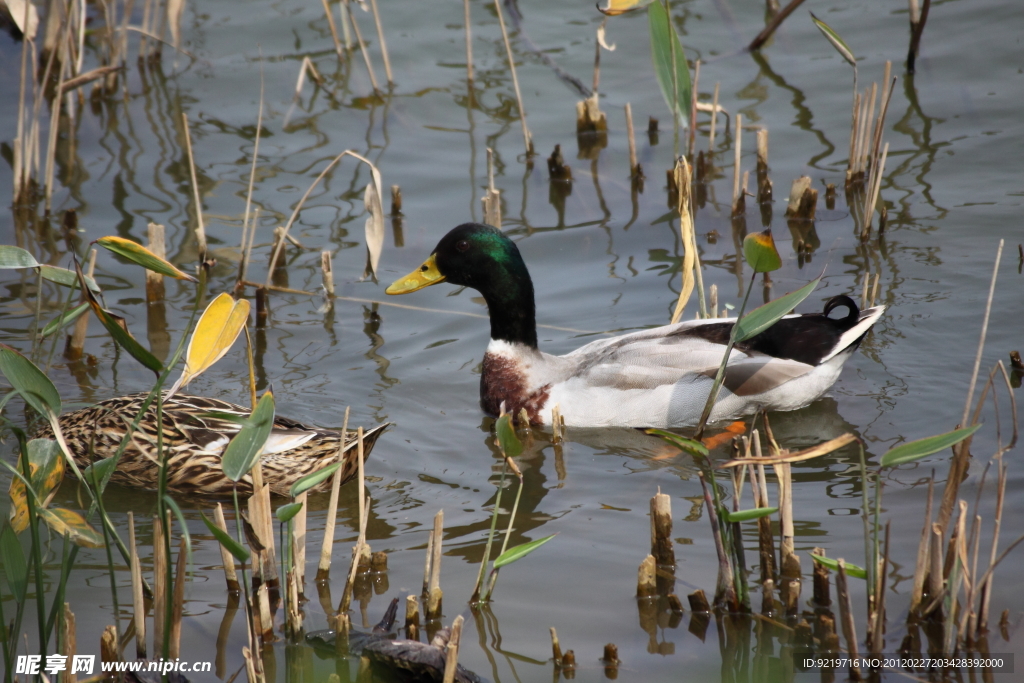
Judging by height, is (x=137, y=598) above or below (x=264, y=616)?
above

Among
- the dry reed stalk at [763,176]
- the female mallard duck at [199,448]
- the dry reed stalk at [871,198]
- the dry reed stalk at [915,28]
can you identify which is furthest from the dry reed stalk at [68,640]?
the dry reed stalk at [915,28]

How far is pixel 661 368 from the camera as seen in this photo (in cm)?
552

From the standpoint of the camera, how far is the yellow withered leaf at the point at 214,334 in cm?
259

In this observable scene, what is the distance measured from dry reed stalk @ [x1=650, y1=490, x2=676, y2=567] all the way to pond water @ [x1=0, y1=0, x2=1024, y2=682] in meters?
0.07

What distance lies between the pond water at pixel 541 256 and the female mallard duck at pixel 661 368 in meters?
0.20

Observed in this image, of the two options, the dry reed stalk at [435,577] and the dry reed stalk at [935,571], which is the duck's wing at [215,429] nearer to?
the dry reed stalk at [435,577]

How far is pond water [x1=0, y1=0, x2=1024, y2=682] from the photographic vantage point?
3977 millimetres

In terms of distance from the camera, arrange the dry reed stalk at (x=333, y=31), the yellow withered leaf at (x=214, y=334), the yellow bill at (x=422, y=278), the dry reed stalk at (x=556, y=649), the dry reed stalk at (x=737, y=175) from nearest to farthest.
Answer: the yellow withered leaf at (x=214, y=334)
the dry reed stalk at (x=556, y=649)
the yellow bill at (x=422, y=278)
the dry reed stalk at (x=737, y=175)
the dry reed stalk at (x=333, y=31)

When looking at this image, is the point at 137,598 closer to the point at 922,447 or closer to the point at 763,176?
the point at 922,447

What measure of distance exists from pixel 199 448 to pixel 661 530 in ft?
7.02

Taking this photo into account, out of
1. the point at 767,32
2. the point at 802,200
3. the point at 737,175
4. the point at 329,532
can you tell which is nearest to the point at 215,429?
the point at 329,532

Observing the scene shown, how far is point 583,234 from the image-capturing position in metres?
7.50

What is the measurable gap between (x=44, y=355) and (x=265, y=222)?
2136 millimetres

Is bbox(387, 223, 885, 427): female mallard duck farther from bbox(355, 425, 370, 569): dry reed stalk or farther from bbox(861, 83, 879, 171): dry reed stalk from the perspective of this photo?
bbox(861, 83, 879, 171): dry reed stalk
